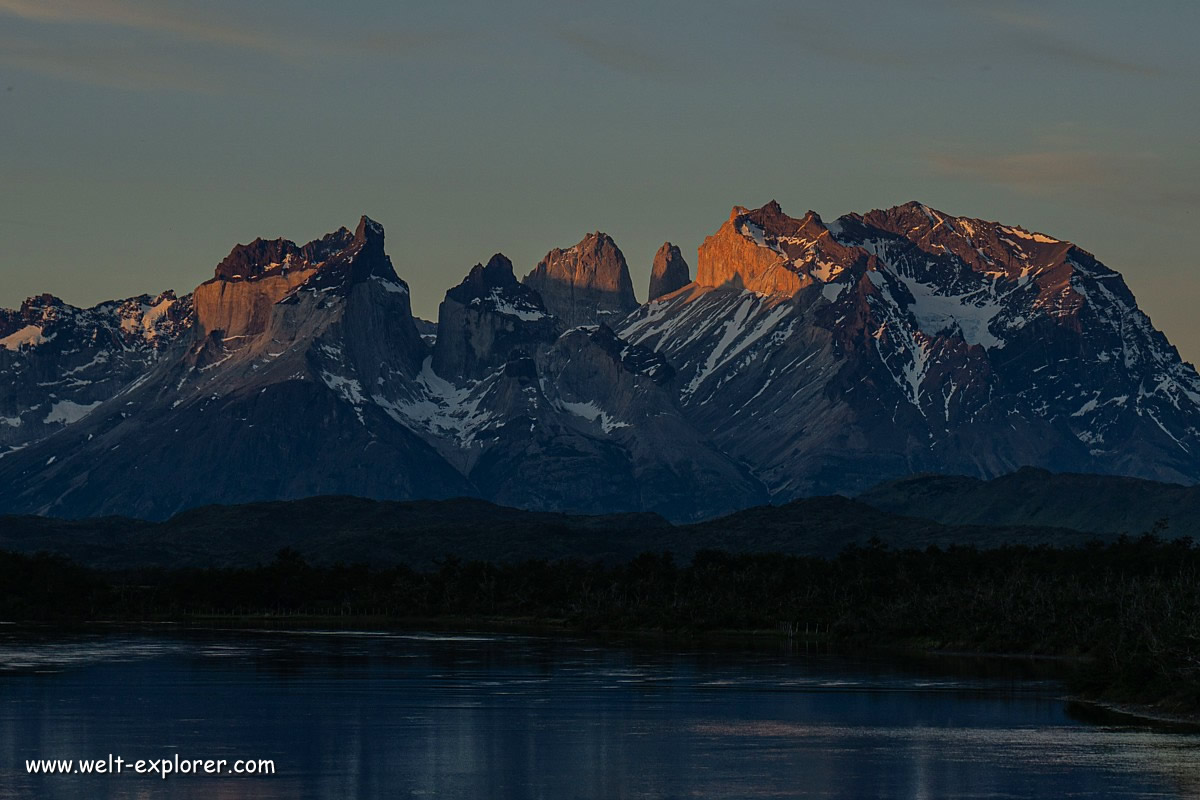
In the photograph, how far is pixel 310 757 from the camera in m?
106

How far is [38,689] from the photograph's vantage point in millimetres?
147000

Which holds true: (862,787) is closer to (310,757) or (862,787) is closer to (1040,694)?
(310,757)

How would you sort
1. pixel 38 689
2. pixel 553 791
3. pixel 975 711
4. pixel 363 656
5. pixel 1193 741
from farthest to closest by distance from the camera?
pixel 363 656
pixel 38 689
pixel 975 711
pixel 1193 741
pixel 553 791

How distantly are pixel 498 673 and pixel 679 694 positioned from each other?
89.6 feet

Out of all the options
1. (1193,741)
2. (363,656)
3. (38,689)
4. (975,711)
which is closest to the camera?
(1193,741)

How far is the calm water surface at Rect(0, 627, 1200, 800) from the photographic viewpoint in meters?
93.9

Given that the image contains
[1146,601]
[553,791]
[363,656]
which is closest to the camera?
[553,791]

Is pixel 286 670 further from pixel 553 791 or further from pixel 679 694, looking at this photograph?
pixel 553 791

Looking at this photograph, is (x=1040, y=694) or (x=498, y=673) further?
(x=498, y=673)

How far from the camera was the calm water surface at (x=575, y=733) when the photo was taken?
9388 cm

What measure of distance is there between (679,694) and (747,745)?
3704 centimetres

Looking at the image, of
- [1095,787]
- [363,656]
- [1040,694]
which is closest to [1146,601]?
[1040,694]

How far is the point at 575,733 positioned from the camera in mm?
119250

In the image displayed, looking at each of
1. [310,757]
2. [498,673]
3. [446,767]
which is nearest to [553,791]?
[446,767]
